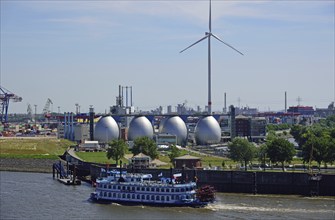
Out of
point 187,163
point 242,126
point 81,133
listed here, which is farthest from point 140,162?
point 242,126

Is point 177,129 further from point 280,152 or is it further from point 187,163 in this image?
point 280,152

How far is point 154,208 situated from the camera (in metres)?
49.2

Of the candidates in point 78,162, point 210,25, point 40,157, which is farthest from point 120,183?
point 210,25

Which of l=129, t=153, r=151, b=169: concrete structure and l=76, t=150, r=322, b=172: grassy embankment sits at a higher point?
l=129, t=153, r=151, b=169: concrete structure

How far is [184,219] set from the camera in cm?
4403

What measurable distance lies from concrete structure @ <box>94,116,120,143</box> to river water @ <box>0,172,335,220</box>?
167 feet

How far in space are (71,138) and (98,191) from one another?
72.6m

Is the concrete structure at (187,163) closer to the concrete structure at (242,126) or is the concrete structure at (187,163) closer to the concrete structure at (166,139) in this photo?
the concrete structure at (166,139)

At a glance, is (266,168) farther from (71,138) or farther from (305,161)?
(71,138)

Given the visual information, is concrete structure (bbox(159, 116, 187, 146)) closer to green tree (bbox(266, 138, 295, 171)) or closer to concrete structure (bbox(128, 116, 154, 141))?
concrete structure (bbox(128, 116, 154, 141))

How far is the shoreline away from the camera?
78.8 metres

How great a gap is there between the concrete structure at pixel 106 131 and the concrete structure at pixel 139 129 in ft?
8.38

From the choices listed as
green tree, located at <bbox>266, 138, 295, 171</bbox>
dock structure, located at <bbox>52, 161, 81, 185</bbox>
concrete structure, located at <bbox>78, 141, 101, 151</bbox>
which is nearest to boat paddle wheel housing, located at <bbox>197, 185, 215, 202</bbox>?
green tree, located at <bbox>266, 138, 295, 171</bbox>

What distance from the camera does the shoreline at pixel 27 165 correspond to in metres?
78.8
